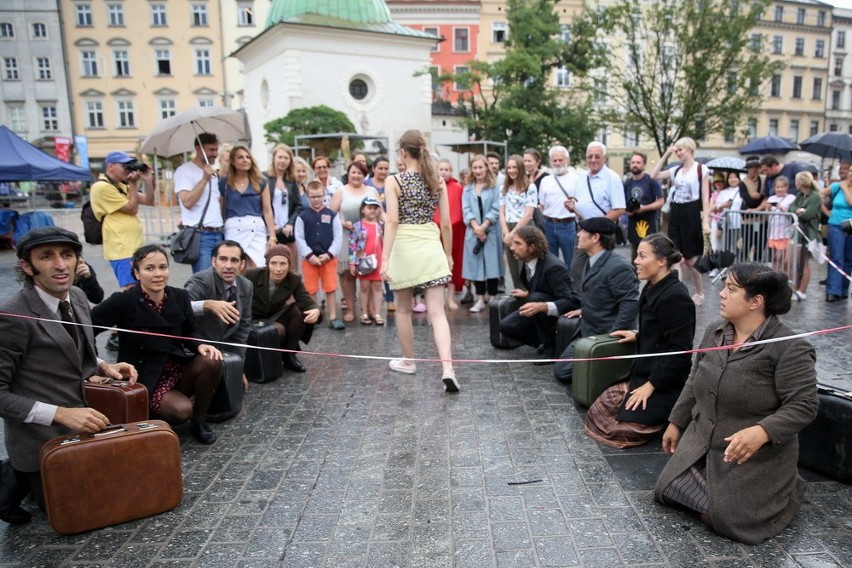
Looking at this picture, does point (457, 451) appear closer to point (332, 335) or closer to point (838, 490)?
point (838, 490)

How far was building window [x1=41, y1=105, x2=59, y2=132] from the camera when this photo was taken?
55.0 meters

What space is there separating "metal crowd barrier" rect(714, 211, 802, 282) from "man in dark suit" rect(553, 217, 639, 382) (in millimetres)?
4331

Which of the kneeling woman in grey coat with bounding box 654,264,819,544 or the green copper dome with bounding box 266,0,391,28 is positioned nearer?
the kneeling woman in grey coat with bounding box 654,264,819,544

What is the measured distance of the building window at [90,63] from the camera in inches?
2165

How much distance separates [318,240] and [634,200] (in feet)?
13.2

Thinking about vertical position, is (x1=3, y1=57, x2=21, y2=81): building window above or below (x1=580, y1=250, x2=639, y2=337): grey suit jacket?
above

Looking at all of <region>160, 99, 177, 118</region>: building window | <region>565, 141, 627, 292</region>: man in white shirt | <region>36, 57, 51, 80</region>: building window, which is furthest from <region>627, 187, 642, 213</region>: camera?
<region>36, 57, 51, 80</region>: building window

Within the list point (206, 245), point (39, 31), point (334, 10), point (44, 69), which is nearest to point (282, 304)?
point (206, 245)

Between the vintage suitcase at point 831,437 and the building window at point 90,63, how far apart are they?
202 ft

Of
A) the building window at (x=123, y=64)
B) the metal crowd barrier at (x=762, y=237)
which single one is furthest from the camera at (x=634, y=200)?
the building window at (x=123, y=64)

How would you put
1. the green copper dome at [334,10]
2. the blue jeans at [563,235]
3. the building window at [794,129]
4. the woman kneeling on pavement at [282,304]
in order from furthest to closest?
the building window at [794,129] < the green copper dome at [334,10] < the blue jeans at [563,235] < the woman kneeling on pavement at [282,304]

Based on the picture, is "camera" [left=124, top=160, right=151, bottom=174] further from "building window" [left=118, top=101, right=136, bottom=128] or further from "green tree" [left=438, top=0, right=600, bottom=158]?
"building window" [left=118, top=101, right=136, bottom=128]

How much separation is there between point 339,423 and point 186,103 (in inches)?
2200

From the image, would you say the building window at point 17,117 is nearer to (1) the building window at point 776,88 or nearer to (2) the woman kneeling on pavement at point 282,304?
(2) the woman kneeling on pavement at point 282,304
